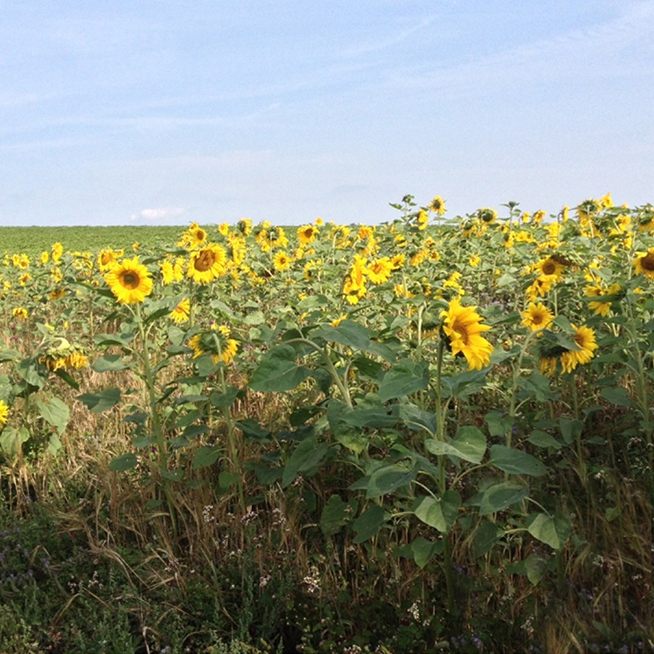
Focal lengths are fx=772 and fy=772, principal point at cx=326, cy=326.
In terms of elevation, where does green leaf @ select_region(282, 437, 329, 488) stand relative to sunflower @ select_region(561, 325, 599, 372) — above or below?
below

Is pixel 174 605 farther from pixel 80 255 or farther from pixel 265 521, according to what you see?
pixel 80 255

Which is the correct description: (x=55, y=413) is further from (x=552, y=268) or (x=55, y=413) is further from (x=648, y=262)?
(x=648, y=262)

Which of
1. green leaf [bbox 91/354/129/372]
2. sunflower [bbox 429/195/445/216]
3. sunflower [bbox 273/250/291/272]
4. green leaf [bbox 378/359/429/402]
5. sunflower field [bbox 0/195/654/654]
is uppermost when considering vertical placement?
sunflower [bbox 429/195/445/216]

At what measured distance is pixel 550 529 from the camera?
245 cm

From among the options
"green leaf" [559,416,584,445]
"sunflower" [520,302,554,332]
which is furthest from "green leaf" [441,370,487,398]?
"sunflower" [520,302,554,332]

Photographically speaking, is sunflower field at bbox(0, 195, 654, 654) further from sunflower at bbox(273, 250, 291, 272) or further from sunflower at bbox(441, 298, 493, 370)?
sunflower at bbox(273, 250, 291, 272)

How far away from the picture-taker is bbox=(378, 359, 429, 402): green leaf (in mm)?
2229

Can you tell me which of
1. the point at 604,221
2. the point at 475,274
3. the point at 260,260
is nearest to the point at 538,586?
the point at 604,221

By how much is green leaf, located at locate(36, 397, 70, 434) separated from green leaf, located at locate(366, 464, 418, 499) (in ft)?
7.02

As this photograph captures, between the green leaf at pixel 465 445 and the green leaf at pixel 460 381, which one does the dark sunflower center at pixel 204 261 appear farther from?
the green leaf at pixel 465 445

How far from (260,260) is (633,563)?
478 cm

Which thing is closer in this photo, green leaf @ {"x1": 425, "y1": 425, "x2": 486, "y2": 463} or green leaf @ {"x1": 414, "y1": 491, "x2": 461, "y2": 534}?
green leaf @ {"x1": 425, "y1": 425, "x2": 486, "y2": 463}

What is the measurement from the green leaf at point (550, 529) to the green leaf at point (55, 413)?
2447 millimetres

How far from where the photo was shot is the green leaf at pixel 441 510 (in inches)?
90.0
